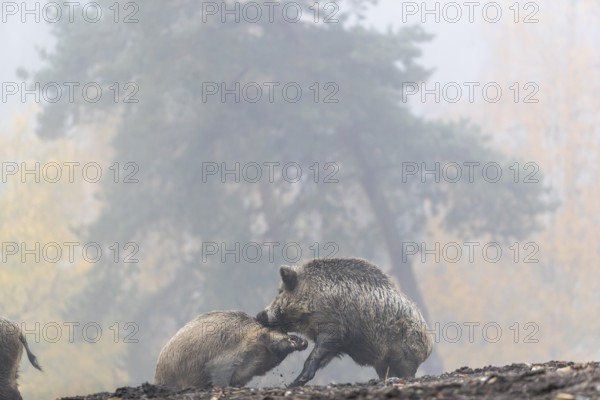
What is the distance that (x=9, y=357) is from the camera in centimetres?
868

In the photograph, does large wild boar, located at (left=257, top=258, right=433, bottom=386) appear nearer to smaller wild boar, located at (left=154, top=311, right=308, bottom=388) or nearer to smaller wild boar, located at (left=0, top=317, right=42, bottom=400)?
smaller wild boar, located at (left=154, top=311, right=308, bottom=388)

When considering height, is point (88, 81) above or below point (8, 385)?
above

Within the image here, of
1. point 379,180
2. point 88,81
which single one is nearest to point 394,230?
point 379,180

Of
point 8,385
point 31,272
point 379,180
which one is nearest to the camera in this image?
point 8,385

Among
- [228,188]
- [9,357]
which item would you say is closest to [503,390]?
[9,357]

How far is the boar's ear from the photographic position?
29.3ft

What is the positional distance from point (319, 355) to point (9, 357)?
9.08ft

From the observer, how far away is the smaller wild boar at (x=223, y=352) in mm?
8641

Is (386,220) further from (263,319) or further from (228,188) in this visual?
(263,319)

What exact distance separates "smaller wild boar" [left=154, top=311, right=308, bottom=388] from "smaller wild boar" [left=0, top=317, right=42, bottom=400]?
1335 mm

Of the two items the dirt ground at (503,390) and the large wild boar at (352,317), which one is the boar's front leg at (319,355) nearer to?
the large wild boar at (352,317)

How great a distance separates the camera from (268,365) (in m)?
8.85

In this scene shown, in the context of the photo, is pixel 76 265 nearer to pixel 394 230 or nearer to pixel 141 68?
pixel 141 68

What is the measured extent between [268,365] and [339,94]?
20.4 meters
